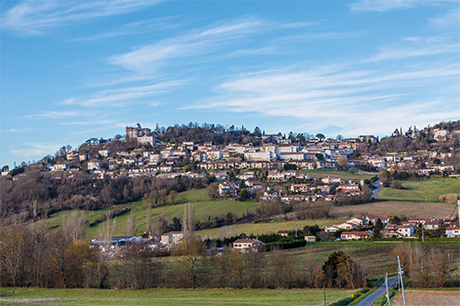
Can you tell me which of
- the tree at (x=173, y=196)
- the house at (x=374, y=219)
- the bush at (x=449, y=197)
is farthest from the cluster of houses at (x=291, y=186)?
the house at (x=374, y=219)

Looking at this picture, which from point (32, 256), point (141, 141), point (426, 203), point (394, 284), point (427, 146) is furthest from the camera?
point (141, 141)

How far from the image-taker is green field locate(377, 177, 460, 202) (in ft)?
201

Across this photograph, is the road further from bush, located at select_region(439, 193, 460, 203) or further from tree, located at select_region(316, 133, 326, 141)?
tree, located at select_region(316, 133, 326, 141)

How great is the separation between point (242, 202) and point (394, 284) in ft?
124

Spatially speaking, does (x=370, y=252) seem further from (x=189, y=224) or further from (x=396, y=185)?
(x=396, y=185)

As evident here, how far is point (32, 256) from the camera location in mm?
32188

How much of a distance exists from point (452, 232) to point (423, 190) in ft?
85.0

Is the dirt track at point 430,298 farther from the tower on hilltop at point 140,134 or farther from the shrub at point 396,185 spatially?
the tower on hilltop at point 140,134

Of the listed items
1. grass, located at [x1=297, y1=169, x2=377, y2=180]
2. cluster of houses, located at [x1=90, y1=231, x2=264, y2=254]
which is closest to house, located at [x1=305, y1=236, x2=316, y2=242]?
cluster of houses, located at [x1=90, y1=231, x2=264, y2=254]

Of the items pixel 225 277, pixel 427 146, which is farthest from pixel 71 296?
pixel 427 146

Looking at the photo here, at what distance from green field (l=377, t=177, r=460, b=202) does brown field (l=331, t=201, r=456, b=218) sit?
3.84m

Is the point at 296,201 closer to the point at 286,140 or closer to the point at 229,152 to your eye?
→ the point at 229,152

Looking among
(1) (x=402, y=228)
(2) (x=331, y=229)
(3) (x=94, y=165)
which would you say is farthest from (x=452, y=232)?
(3) (x=94, y=165)

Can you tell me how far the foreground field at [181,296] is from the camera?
23469 mm
